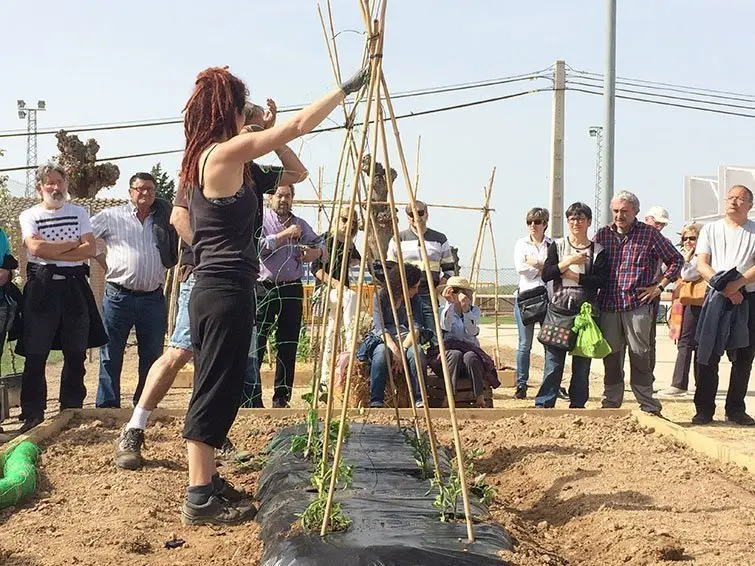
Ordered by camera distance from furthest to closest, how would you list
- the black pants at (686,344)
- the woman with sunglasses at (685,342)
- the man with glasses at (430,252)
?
the black pants at (686,344) < the woman with sunglasses at (685,342) < the man with glasses at (430,252)

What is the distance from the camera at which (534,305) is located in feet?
24.0

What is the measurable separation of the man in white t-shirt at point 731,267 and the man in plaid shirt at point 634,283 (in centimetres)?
36

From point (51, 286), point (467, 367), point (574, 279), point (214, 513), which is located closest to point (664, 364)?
point (574, 279)

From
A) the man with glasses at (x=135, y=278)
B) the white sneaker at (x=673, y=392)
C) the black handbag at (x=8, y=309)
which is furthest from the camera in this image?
the white sneaker at (x=673, y=392)

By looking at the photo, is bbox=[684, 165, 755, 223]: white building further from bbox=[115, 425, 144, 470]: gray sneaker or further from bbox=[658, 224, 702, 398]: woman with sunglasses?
bbox=[115, 425, 144, 470]: gray sneaker

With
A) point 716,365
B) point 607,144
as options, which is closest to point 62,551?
point 716,365

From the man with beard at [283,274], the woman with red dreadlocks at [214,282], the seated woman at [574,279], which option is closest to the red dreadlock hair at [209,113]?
the woman with red dreadlocks at [214,282]

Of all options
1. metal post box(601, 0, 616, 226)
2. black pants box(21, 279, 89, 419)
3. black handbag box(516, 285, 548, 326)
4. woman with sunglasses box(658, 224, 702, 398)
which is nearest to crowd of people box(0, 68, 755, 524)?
black pants box(21, 279, 89, 419)

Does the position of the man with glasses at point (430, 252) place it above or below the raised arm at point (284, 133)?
below

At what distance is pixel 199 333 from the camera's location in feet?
11.2

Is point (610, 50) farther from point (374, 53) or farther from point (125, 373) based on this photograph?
point (374, 53)

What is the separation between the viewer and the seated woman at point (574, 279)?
6254mm

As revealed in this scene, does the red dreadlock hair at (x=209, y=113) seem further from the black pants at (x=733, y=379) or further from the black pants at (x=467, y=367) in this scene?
the black pants at (x=733, y=379)

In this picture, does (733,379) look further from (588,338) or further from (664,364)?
(664,364)
